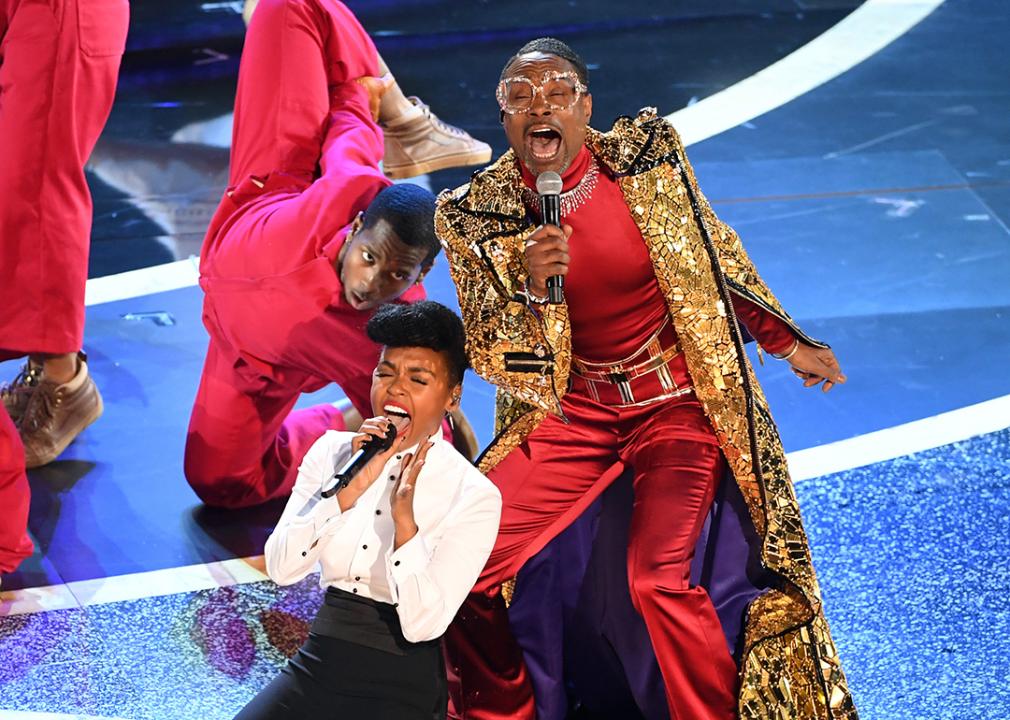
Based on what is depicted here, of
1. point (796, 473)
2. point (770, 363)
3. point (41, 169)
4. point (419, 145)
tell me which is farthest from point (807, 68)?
point (41, 169)

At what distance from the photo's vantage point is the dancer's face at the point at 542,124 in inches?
143

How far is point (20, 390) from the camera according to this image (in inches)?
208

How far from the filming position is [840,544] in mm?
4656

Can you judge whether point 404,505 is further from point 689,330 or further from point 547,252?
point 689,330

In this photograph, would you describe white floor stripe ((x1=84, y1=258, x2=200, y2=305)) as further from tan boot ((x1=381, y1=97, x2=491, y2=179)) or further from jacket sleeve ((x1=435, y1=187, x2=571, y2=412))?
jacket sleeve ((x1=435, y1=187, x2=571, y2=412))

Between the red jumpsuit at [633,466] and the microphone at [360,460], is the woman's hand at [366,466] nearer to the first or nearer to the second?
the microphone at [360,460]

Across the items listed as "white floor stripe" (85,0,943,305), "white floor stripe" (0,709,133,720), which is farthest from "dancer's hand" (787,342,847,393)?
"white floor stripe" (85,0,943,305)

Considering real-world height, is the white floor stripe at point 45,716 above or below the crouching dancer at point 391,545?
below

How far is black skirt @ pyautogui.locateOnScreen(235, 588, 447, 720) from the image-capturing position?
332cm

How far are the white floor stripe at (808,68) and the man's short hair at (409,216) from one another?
337cm

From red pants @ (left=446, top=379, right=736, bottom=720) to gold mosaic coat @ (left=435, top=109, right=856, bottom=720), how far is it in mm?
95

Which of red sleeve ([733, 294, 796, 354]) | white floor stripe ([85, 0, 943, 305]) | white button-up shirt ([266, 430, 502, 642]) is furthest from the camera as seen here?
white floor stripe ([85, 0, 943, 305])

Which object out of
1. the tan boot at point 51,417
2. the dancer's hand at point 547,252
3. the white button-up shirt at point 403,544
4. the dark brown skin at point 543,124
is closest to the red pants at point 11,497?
the tan boot at point 51,417

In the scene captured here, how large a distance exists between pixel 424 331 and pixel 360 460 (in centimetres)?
42
